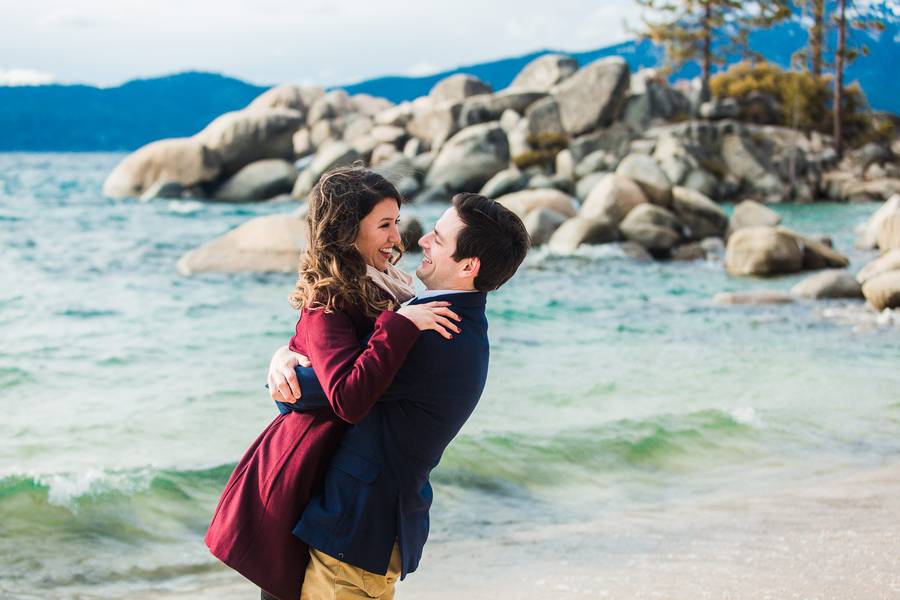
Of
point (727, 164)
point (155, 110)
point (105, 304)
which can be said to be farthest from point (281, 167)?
point (155, 110)

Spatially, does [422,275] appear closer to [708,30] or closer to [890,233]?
[890,233]

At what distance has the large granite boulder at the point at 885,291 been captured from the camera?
459 inches

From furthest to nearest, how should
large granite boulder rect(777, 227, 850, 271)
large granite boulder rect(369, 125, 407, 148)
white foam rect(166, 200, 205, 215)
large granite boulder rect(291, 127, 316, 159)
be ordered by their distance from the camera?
large granite boulder rect(291, 127, 316, 159), large granite boulder rect(369, 125, 407, 148), white foam rect(166, 200, 205, 215), large granite boulder rect(777, 227, 850, 271)

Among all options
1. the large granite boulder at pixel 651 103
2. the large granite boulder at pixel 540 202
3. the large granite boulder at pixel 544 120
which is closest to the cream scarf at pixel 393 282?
the large granite boulder at pixel 540 202

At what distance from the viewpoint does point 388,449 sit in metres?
2.38

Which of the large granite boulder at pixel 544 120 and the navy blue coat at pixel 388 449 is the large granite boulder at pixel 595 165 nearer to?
the large granite boulder at pixel 544 120

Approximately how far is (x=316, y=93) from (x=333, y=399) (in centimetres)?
3722

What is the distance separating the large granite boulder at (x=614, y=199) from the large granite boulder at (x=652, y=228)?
0.55ft

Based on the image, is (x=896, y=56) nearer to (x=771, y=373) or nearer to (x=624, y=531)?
(x=771, y=373)

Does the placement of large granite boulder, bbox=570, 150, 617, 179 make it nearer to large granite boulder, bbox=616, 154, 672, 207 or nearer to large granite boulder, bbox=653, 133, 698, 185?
large granite boulder, bbox=653, 133, 698, 185

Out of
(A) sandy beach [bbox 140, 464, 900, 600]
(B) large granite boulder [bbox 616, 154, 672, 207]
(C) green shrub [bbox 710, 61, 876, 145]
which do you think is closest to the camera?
(A) sandy beach [bbox 140, 464, 900, 600]

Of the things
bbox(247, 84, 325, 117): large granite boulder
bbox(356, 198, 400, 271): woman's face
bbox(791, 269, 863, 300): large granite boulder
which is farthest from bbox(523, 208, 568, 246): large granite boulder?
bbox(247, 84, 325, 117): large granite boulder

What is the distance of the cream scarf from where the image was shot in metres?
2.46

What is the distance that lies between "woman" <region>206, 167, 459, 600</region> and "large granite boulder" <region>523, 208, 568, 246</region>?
15.4m
